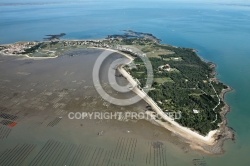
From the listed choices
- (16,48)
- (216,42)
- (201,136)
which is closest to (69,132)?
(201,136)

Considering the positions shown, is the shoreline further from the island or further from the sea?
the sea

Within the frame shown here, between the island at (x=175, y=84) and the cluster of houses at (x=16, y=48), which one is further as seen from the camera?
the cluster of houses at (x=16, y=48)

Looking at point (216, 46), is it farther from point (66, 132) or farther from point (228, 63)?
point (66, 132)

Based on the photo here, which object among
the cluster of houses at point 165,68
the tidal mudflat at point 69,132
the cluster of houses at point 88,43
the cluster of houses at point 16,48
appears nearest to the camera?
the tidal mudflat at point 69,132

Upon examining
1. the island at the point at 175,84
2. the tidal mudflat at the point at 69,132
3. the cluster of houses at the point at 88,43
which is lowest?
the tidal mudflat at the point at 69,132

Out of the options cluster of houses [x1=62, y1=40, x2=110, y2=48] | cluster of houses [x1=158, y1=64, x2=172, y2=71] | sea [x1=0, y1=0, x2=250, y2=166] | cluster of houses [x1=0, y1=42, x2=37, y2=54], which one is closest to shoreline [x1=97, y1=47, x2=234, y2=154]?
sea [x1=0, y1=0, x2=250, y2=166]

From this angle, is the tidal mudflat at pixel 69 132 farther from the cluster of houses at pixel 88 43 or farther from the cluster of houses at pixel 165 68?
the cluster of houses at pixel 88 43

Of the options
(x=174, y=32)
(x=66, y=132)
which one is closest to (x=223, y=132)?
(x=66, y=132)

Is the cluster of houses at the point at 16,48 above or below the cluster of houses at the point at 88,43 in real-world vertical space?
below

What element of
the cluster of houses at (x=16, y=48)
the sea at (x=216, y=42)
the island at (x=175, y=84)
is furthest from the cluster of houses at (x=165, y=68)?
the cluster of houses at (x=16, y=48)
